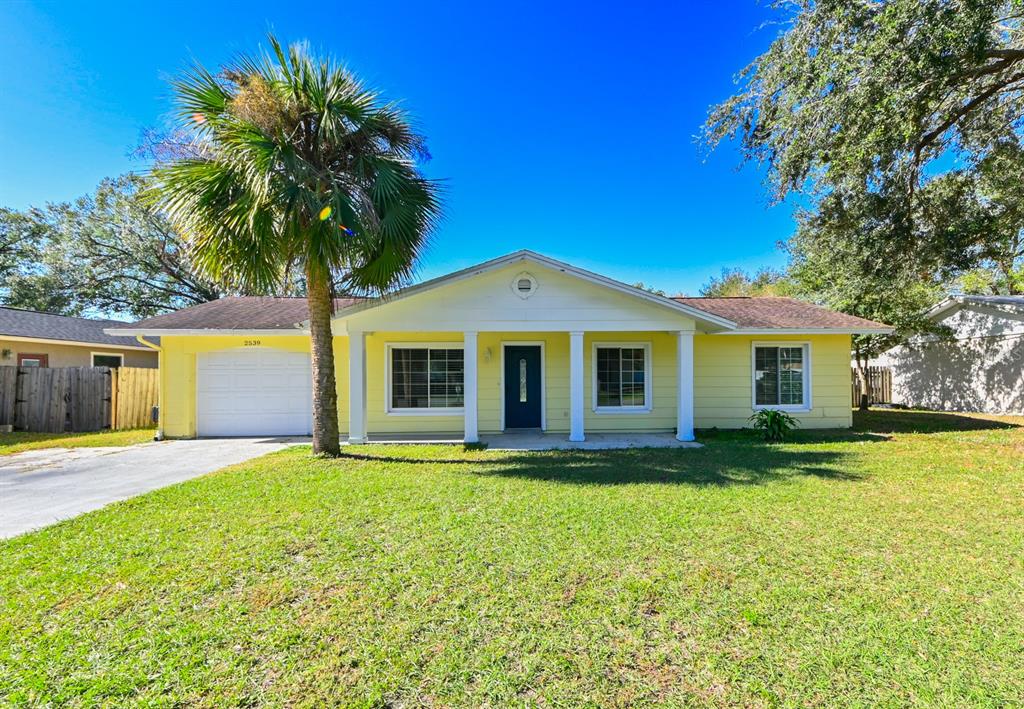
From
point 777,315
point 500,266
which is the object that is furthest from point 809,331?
point 500,266

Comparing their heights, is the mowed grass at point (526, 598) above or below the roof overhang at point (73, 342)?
below

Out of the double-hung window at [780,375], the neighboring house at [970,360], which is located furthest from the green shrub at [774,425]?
the neighboring house at [970,360]

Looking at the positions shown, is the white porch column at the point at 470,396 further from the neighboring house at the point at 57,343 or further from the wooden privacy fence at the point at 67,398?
the neighboring house at the point at 57,343

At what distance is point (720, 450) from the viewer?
29.9 ft

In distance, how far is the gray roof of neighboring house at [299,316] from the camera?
37.3 ft

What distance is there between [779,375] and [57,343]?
72.3 ft

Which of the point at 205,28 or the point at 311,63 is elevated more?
the point at 205,28

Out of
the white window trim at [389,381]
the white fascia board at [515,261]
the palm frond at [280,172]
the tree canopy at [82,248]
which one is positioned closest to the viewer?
the palm frond at [280,172]

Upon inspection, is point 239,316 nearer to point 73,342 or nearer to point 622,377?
point 73,342

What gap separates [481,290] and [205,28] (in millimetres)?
6885

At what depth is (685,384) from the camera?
10570 mm

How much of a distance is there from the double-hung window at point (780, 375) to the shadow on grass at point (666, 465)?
2.92 metres

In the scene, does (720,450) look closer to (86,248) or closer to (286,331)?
(286,331)

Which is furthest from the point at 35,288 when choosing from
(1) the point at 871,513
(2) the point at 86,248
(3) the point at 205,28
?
(1) the point at 871,513
